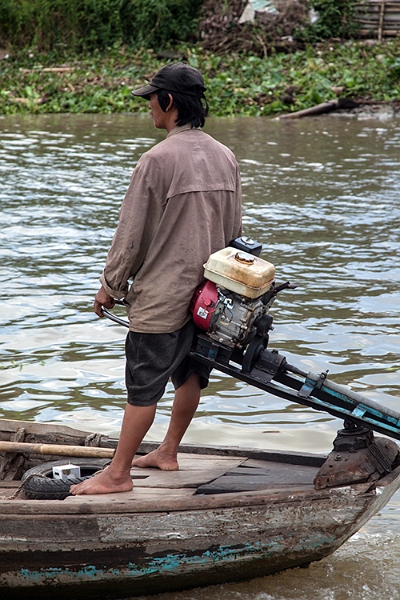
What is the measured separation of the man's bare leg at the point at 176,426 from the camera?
4195 millimetres

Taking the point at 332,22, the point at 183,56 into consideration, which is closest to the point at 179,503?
the point at 183,56

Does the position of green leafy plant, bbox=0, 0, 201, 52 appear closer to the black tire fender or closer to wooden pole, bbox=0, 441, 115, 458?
wooden pole, bbox=0, 441, 115, 458

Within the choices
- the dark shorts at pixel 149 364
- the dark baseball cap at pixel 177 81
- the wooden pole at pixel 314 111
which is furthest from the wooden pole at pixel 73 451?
the wooden pole at pixel 314 111

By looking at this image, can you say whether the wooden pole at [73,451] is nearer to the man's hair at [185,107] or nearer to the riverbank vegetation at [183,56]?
the man's hair at [185,107]

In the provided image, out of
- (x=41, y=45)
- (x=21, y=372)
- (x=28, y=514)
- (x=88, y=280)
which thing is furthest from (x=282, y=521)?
(x=41, y=45)

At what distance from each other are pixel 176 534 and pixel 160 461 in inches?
29.2

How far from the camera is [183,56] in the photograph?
2455cm

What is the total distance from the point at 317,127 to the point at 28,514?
15.0 meters

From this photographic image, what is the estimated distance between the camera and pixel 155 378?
12.5 feet

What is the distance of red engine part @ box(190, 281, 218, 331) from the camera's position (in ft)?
12.2

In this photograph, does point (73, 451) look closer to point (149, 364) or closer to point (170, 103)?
point (149, 364)

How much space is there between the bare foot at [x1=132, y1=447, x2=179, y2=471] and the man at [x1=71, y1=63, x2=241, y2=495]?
39 centimetres

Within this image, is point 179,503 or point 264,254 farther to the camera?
point 264,254

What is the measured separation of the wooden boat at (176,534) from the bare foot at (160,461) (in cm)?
39
